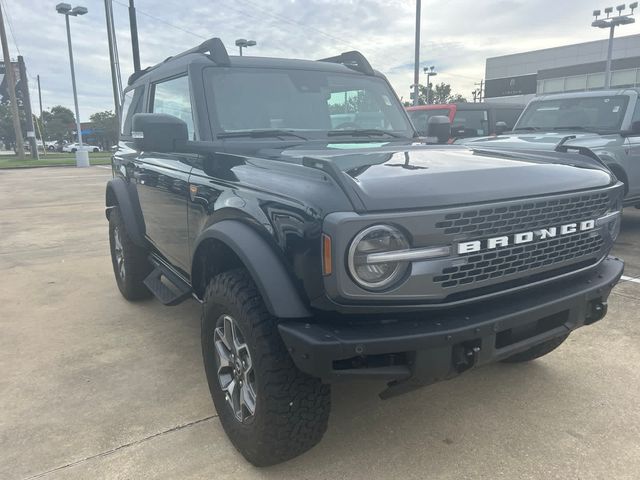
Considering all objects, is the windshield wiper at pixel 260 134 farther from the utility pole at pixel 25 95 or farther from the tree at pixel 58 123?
the tree at pixel 58 123

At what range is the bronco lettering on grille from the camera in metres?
1.97

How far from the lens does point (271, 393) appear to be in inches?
81.7

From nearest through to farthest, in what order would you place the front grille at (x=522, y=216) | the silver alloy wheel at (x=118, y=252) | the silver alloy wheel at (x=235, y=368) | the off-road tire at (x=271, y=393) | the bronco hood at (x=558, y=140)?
the front grille at (x=522, y=216), the off-road tire at (x=271, y=393), the silver alloy wheel at (x=235, y=368), the silver alloy wheel at (x=118, y=252), the bronco hood at (x=558, y=140)

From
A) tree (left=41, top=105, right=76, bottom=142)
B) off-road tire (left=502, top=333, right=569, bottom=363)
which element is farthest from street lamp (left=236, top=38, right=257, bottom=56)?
tree (left=41, top=105, right=76, bottom=142)

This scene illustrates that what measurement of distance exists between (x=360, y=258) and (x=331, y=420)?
4.00 ft

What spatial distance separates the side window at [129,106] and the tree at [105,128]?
229 ft

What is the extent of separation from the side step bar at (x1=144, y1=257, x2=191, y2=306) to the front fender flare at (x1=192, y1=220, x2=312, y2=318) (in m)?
1.09

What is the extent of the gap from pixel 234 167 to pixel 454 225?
115 centimetres

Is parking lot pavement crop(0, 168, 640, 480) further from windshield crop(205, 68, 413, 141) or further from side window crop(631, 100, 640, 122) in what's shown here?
side window crop(631, 100, 640, 122)

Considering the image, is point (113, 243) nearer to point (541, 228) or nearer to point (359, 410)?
point (359, 410)

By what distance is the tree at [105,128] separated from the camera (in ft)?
232

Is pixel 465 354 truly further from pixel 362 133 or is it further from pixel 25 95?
pixel 25 95

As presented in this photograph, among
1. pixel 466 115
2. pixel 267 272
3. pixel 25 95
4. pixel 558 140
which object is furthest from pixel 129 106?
pixel 25 95

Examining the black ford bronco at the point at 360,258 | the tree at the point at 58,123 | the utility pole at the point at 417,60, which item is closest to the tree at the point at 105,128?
the tree at the point at 58,123
